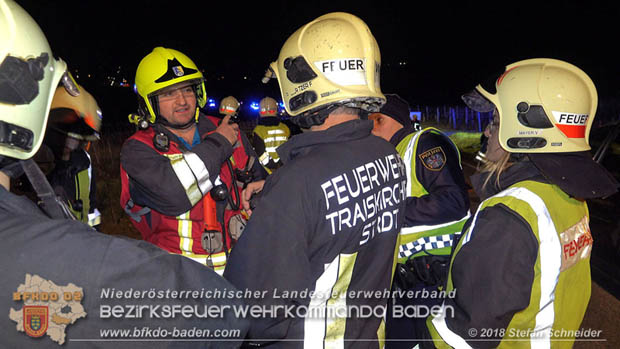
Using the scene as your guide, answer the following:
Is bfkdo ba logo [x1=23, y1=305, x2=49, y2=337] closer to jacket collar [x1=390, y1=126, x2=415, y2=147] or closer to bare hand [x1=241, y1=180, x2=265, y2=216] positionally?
bare hand [x1=241, y1=180, x2=265, y2=216]

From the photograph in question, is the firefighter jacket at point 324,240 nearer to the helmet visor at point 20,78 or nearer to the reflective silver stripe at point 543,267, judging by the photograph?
the reflective silver stripe at point 543,267

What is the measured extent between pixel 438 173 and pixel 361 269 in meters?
1.49

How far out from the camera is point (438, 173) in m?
2.94

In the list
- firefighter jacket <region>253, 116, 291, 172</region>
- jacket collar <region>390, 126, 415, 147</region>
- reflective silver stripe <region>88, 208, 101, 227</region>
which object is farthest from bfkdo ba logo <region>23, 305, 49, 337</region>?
firefighter jacket <region>253, 116, 291, 172</region>

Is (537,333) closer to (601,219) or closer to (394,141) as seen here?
(394,141)

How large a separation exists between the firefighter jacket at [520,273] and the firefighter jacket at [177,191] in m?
1.79

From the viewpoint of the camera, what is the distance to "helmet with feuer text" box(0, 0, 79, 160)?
1.15 meters

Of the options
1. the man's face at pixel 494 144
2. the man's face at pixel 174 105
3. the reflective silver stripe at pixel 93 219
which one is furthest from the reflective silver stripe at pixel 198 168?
the man's face at pixel 494 144

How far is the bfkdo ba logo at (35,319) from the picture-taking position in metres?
0.95

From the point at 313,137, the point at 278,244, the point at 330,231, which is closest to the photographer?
the point at 278,244

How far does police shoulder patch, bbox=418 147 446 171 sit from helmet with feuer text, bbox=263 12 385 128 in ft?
3.66

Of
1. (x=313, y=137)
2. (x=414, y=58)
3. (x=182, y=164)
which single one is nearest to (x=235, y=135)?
(x=182, y=164)

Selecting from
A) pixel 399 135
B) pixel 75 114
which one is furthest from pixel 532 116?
pixel 75 114

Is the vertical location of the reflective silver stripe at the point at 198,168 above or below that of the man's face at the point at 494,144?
below
